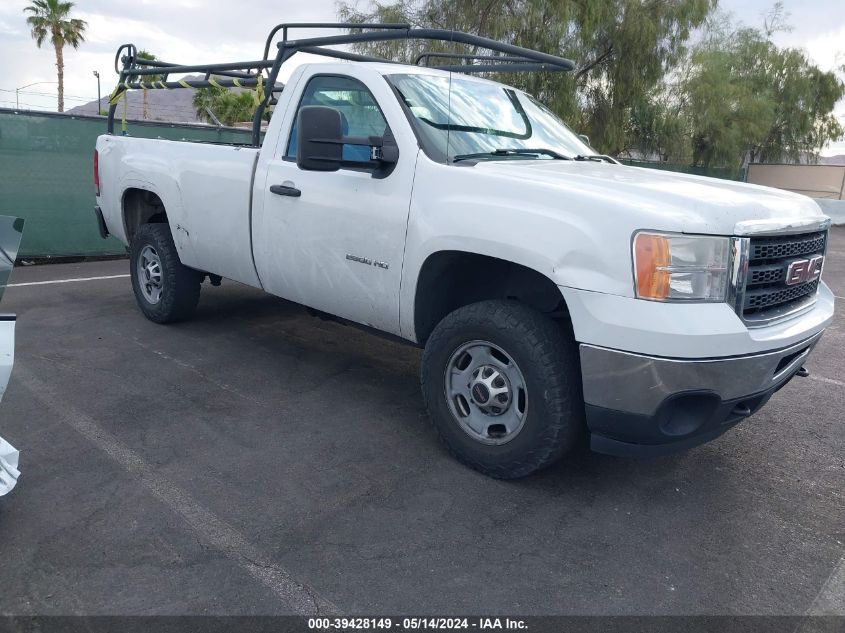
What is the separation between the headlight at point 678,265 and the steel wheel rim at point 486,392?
30.0 inches

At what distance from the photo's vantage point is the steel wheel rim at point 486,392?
3473 millimetres

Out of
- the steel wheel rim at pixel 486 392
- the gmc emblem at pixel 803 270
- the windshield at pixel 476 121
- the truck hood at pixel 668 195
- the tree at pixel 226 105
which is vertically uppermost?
the tree at pixel 226 105

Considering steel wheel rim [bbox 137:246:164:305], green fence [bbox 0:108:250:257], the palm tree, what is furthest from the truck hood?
the palm tree

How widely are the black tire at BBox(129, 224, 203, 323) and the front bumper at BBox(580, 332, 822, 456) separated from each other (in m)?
3.82

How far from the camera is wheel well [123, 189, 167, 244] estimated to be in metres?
6.17

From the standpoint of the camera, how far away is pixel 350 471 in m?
3.67

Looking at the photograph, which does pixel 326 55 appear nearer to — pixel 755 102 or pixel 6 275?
pixel 6 275

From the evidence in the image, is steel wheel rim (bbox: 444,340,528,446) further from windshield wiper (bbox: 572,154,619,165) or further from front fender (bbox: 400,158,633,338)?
windshield wiper (bbox: 572,154,619,165)

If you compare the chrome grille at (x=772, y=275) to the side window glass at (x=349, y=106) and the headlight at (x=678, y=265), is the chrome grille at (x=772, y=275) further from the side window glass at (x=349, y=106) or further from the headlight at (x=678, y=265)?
the side window glass at (x=349, y=106)

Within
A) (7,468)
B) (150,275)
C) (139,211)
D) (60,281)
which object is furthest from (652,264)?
Result: (60,281)

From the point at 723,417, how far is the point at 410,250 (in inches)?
67.3

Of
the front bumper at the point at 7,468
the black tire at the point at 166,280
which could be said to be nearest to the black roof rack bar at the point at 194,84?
the black tire at the point at 166,280

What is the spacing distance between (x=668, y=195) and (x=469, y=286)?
124cm

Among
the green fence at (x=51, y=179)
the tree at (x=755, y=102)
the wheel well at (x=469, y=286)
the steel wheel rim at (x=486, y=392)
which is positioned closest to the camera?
the steel wheel rim at (x=486, y=392)
